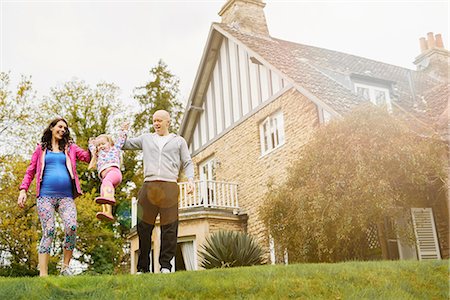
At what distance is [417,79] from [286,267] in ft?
52.3

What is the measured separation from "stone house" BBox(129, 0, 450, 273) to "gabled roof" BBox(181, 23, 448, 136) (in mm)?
45

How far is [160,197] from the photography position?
6473 millimetres

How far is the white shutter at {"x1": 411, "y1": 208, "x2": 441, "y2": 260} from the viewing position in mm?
14008

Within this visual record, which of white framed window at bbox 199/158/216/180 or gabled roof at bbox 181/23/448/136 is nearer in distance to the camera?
gabled roof at bbox 181/23/448/136

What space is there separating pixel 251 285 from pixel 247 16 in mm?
15518

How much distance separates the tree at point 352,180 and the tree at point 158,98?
56.6ft

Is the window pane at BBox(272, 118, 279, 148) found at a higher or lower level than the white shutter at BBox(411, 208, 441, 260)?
higher

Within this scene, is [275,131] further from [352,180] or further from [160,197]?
[160,197]

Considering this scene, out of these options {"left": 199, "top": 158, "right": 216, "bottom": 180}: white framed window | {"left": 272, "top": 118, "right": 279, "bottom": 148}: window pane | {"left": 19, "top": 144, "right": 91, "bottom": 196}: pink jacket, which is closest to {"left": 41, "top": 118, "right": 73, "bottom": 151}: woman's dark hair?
{"left": 19, "top": 144, "right": 91, "bottom": 196}: pink jacket

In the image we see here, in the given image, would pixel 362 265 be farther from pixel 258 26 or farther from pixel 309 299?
pixel 258 26

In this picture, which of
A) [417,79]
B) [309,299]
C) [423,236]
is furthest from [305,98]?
[309,299]

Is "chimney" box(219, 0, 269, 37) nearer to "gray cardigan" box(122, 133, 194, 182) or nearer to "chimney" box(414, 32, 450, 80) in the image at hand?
"chimney" box(414, 32, 450, 80)

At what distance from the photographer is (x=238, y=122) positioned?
724 inches

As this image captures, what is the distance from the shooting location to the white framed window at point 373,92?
17.3m
